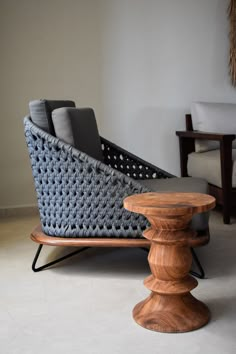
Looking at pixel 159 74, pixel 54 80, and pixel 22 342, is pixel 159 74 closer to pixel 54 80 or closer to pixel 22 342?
pixel 54 80

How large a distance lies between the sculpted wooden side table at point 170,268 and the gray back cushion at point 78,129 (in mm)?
571

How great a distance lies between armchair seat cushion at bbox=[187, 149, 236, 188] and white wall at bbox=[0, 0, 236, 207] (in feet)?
1.24

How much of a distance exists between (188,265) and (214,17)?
2538 mm

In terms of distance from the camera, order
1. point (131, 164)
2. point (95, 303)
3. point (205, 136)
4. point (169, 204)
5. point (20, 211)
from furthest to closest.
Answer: point (20, 211) < point (205, 136) < point (131, 164) < point (95, 303) < point (169, 204)

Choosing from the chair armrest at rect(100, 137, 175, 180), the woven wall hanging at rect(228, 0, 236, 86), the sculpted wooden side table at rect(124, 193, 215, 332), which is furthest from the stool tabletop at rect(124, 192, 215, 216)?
the woven wall hanging at rect(228, 0, 236, 86)

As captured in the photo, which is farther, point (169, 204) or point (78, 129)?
point (78, 129)

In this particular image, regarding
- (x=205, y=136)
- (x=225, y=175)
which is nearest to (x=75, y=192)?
(x=225, y=175)

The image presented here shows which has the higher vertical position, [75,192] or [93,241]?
[75,192]

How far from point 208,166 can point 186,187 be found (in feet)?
2.81

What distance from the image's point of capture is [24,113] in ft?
10.3

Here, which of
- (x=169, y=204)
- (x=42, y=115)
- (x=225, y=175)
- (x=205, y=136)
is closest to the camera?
(x=169, y=204)

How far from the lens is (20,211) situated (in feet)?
10.5

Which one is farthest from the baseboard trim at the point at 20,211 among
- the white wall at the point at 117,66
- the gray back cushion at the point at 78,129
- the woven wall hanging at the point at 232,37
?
the woven wall hanging at the point at 232,37

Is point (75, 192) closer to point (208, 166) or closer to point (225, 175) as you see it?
point (225, 175)
